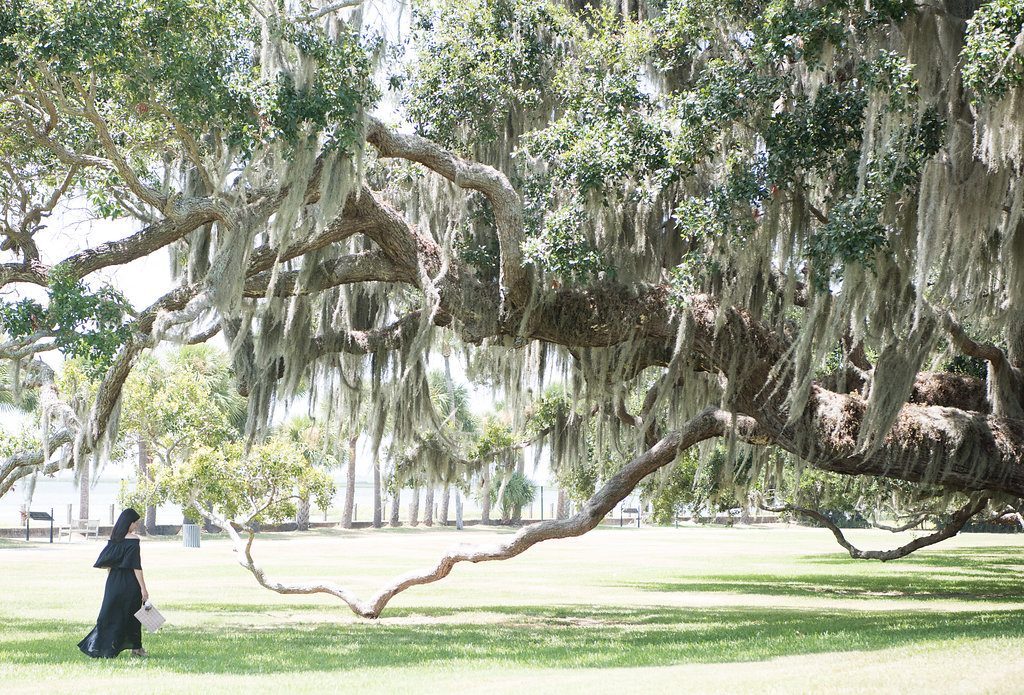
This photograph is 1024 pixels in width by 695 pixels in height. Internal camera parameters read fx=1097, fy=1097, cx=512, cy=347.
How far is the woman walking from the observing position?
891 centimetres

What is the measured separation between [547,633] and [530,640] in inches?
27.5

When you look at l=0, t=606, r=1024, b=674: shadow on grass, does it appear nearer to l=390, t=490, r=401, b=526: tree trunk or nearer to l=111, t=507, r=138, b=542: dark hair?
l=111, t=507, r=138, b=542: dark hair

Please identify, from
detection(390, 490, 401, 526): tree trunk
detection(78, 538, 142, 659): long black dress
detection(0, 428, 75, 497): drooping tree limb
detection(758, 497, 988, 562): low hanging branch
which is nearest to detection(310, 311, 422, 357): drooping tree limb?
detection(0, 428, 75, 497): drooping tree limb

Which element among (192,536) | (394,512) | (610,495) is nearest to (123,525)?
(610,495)

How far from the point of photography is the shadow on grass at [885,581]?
1723 cm

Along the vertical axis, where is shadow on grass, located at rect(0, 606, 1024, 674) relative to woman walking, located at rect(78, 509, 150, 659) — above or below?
below

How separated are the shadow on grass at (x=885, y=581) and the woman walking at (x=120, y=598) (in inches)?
426

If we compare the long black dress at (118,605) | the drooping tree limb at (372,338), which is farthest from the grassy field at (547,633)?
the drooping tree limb at (372,338)

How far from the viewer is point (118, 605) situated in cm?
901

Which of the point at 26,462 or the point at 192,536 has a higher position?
the point at 26,462

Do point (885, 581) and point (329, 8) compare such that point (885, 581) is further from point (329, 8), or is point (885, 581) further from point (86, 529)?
point (86, 529)

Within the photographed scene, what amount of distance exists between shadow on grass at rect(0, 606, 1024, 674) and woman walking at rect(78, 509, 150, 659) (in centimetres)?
23

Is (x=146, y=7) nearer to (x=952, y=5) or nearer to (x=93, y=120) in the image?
(x=93, y=120)

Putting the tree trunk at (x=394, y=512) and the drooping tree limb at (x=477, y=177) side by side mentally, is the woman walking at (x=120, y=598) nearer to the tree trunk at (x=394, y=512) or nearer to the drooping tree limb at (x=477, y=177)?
the drooping tree limb at (x=477, y=177)
